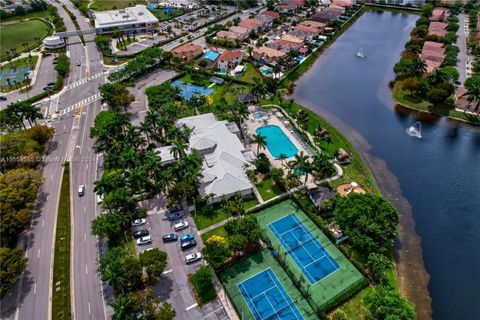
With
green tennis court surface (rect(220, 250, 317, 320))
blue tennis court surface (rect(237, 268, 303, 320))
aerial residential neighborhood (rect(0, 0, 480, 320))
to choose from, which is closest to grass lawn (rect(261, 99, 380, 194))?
aerial residential neighborhood (rect(0, 0, 480, 320))

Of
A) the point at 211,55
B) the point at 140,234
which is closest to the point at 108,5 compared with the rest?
the point at 211,55

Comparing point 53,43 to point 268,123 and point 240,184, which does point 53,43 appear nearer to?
point 268,123

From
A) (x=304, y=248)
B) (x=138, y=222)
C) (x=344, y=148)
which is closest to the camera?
(x=304, y=248)

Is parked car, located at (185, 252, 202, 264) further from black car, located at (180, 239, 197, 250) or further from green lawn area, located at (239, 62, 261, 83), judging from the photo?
green lawn area, located at (239, 62, 261, 83)

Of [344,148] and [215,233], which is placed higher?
[215,233]

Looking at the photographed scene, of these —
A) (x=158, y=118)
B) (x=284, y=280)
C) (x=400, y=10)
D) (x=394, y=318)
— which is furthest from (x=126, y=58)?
(x=400, y=10)

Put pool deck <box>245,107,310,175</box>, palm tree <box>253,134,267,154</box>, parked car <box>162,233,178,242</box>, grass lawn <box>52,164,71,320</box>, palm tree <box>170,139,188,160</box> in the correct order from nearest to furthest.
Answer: grass lawn <box>52,164,71,320</box>
parked car <box>162,233,178,242</box>
palm tree <box>170,139,188,160</box>
palm tree <box>253,134,267,154</box>
pool deck <box>245,107,310,175</box>

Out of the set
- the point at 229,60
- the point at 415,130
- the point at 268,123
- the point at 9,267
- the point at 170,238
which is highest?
the point at 229,60
